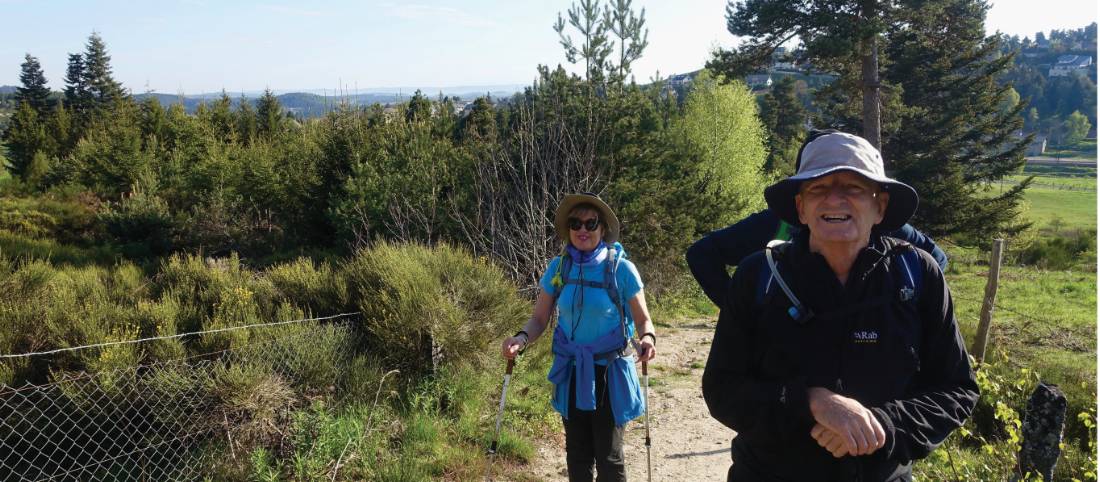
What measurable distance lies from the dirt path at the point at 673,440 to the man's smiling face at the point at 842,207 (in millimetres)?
3533

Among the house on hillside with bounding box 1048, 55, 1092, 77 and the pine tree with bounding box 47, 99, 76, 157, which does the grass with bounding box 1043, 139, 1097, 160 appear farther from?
the pine tree with bounding box 47, 99, 76, 157

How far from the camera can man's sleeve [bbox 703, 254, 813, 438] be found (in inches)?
60.3

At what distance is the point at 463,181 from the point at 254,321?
5241 millimetres

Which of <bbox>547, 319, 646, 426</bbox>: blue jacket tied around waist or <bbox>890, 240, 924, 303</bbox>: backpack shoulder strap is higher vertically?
<bbox>890, 240, 924, 303</bbox>: backpack shoulder strap

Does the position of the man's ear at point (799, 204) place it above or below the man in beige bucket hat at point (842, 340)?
above

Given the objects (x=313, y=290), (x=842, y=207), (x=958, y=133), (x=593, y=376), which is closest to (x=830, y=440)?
(x=842, y=207)

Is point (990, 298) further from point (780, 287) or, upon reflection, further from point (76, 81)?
point (76, 81)

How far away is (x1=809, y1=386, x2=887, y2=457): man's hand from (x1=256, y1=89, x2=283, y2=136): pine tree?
2563cm

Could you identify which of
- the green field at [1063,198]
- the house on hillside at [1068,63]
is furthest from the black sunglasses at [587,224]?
the house on hillside at [1068,63]

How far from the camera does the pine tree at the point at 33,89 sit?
42438 mm

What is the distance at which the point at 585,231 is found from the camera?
3410 millimetres

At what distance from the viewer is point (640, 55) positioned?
16.9 meters

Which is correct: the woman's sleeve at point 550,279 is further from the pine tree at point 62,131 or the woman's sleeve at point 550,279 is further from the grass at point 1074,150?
the grass at point 1074,150

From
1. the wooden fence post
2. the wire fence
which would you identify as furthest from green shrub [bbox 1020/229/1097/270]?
the wire fence
